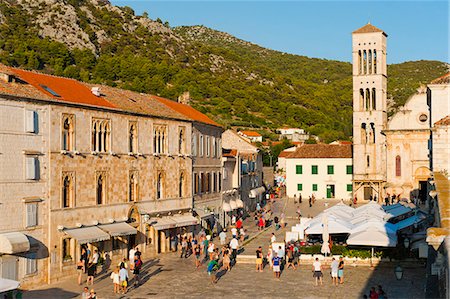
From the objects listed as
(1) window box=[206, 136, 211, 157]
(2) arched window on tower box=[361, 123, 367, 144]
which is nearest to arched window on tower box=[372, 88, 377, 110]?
Answer: (2) arched window on tower box=[361, 123, 367, 144]

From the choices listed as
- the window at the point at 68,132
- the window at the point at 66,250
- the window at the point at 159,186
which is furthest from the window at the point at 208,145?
the window at the point at 66,250

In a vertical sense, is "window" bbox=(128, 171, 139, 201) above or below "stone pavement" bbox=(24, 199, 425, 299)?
above

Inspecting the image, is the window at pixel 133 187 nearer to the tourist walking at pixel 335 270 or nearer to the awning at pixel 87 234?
the awning at pixel 87 234

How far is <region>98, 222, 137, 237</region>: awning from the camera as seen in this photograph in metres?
35.4

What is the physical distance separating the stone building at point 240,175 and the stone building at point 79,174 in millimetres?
12456

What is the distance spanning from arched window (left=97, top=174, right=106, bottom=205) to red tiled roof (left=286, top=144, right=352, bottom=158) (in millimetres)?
50755

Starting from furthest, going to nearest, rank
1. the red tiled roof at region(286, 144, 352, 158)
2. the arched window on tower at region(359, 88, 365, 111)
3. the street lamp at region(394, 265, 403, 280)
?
1. the red tiled roof at region(286, 144, 352, 158)
2. the arched window on tower at region(359, 88, 365, 111)
3. the street lamp at region(394, 265, 403, 280)

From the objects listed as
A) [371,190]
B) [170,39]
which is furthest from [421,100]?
[170,39]

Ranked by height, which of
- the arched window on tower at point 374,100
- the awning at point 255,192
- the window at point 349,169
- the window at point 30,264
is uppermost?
the arched window on tower at point 374,100

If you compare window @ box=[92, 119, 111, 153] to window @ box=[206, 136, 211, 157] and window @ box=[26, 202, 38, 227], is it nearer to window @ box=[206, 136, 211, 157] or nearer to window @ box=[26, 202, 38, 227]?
window @ box=[26, 202, 38, 227]

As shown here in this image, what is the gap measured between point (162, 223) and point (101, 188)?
6.00 m

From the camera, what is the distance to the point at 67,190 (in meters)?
33.8

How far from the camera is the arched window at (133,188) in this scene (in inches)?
1548

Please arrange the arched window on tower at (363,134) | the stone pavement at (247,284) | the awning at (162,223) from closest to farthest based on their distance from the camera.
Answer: the stone pavement at (247,284) < the awning at (162,223) < the arched window on tower at (363,134)
